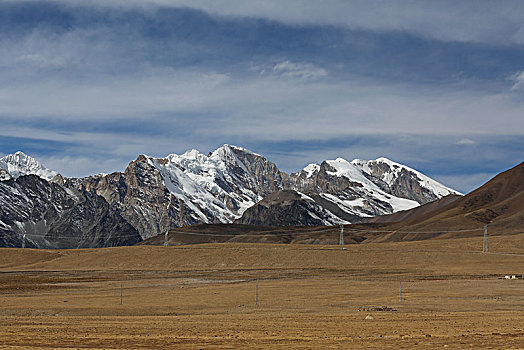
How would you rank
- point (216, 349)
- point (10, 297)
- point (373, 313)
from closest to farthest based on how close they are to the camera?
point (216, 349)
point (373, 313)
point (10, 297)

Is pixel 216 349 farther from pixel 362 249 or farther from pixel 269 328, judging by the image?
pixel 362 249

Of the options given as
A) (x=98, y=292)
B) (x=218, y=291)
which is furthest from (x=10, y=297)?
(x=218, y=291)

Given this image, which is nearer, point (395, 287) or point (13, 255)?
point (395, 287)

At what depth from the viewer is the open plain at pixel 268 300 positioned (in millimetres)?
21219

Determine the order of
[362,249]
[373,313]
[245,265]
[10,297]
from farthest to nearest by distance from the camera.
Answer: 1. [362,249]
2. [245,265]
3. [10,297]
4. [373,313]

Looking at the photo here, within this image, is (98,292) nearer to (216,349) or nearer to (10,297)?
(10,297)

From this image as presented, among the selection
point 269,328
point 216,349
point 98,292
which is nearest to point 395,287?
point 98,292

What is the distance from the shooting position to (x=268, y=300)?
1702 inches

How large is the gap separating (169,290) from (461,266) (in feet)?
144

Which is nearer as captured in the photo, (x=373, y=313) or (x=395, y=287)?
(x=373, y=313)

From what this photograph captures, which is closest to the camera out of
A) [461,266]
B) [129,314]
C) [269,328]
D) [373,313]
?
[269,328]

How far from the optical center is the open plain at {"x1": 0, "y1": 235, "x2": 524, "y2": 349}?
2122 cm

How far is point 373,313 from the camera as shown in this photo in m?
31.7

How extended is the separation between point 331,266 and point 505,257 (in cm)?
2555
